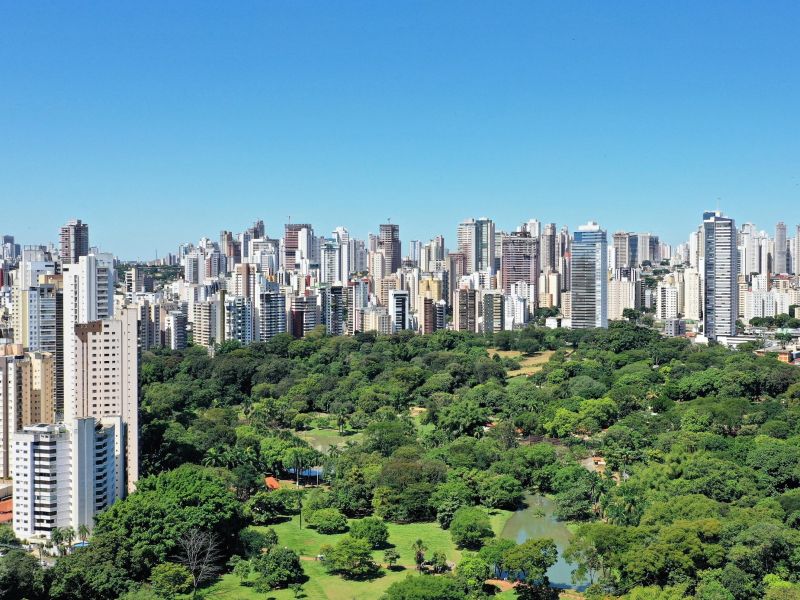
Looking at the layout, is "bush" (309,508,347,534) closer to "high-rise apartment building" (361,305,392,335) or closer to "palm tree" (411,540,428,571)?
"palm tree" (411,540,428,571)

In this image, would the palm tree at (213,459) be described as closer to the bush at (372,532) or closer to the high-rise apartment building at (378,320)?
the bush at (372,532)

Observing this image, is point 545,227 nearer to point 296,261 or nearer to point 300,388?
point 296,261

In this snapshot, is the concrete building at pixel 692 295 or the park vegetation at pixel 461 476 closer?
the park vegetation at pixel 461 476

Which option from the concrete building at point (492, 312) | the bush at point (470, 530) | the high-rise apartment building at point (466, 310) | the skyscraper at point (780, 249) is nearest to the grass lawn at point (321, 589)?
the bush at point (470, 530)

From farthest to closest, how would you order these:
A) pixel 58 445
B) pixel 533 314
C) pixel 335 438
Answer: pixel 533 314
pixel 335 438
pixel 58 445

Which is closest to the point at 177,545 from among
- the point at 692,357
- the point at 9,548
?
the point at 9,548

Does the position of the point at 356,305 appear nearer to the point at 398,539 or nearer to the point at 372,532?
the point at 398,539

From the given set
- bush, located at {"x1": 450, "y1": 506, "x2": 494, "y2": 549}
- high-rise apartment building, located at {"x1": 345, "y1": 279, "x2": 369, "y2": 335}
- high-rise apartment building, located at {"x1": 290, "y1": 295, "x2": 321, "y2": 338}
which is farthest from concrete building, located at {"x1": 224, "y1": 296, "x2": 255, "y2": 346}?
bush, located at {"x1": 450, "y1": 506, "x2": 494, "y2": 549}
